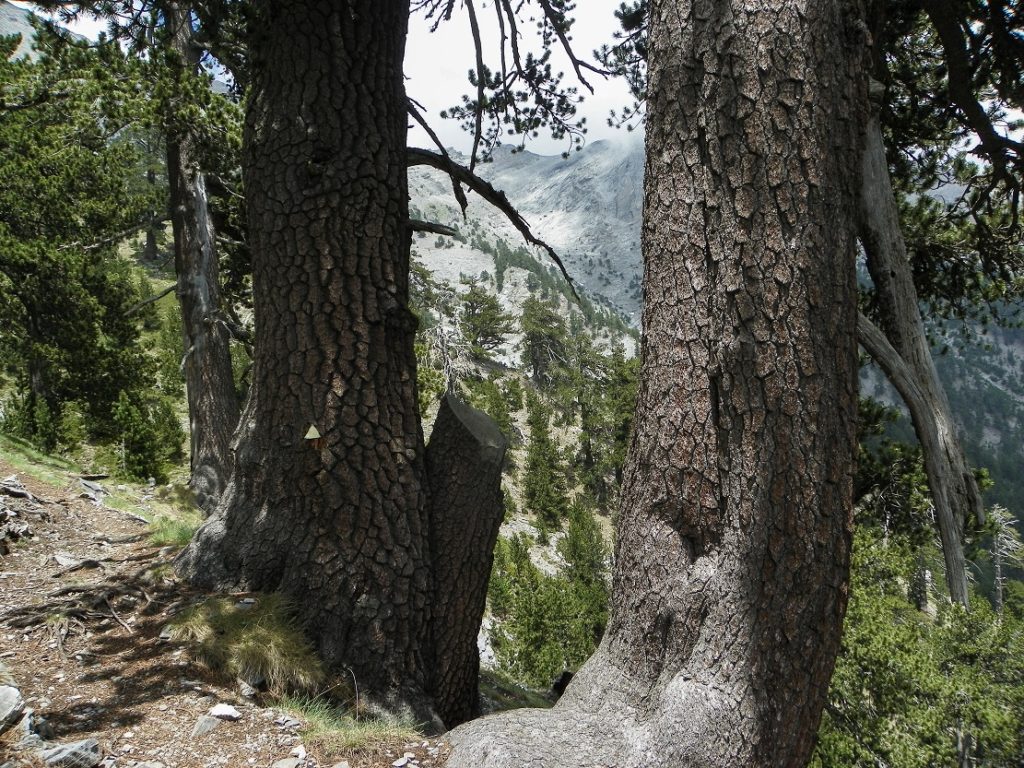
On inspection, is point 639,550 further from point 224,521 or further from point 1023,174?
point 1023,174

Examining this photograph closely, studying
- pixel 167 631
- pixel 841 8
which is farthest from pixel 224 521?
pixel 841 8

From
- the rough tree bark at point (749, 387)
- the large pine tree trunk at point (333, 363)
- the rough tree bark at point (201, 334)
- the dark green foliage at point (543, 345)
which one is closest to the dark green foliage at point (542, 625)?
the rough tree bark at point (201, 334)

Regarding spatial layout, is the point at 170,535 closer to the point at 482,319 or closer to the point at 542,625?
the point at 542,625

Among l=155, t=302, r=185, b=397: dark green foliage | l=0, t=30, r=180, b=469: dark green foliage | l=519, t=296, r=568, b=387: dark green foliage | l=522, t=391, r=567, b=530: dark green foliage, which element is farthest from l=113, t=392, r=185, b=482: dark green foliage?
l=519, t=296, r=568, b=387: dark green foliage

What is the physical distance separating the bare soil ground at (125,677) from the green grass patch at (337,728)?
1.0 inches

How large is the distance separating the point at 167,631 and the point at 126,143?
1108 cm

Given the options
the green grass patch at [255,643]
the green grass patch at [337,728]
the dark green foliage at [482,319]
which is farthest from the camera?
the dark green foliage at [482,319]

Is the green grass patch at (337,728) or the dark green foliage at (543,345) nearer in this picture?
the green grass patch at (337,728)

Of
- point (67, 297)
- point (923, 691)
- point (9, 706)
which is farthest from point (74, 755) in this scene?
point (67, 297)

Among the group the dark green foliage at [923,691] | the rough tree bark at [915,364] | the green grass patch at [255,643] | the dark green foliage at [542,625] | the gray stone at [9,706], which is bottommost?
the dark green foliage at [542,625]

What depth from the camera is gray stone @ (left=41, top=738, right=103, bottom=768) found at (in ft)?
5.74

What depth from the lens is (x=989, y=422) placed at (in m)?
140

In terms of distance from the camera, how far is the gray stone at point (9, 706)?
5.94 feet

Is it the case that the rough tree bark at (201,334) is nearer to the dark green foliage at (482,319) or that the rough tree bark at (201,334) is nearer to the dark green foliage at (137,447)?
the dark green foliage at (137,447)
